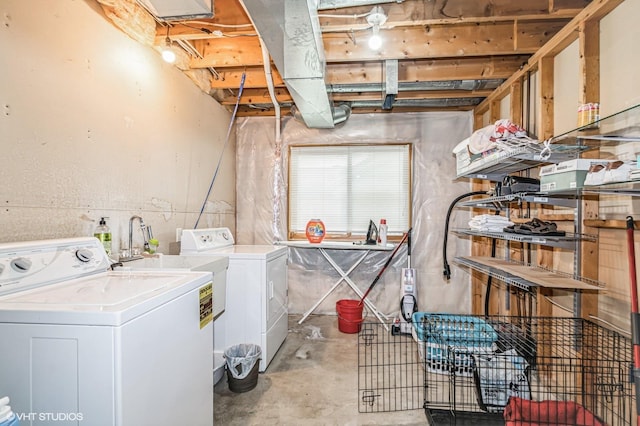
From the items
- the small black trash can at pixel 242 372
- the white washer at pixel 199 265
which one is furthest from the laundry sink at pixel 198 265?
the small black trash can at pixel 242 372

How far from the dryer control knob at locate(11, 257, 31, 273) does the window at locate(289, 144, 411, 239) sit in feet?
8.67

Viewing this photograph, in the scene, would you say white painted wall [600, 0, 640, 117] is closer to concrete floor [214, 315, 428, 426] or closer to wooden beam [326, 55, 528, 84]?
wooden beam [326, 55, 528, 84]

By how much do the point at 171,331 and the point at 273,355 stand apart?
161cm

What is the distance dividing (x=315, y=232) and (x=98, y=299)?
2.45m

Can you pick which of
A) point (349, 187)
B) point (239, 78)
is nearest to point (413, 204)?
point (349, 187)

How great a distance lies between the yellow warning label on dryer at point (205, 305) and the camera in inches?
54.2

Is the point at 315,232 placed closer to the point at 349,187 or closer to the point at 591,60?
the point at 349,187

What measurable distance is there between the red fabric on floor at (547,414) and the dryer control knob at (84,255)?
6.83 ft

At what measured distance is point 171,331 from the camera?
3.73 feet

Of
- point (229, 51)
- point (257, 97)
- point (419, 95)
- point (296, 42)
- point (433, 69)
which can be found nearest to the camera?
point (296, 42)

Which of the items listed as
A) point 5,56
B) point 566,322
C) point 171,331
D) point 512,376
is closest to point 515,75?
point 566,322

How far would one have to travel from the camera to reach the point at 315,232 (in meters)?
3.37

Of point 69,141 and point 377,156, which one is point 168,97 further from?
point 377,156

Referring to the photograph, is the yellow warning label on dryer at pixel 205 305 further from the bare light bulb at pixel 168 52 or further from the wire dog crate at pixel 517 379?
the bare light bulb at pixel 168 52
